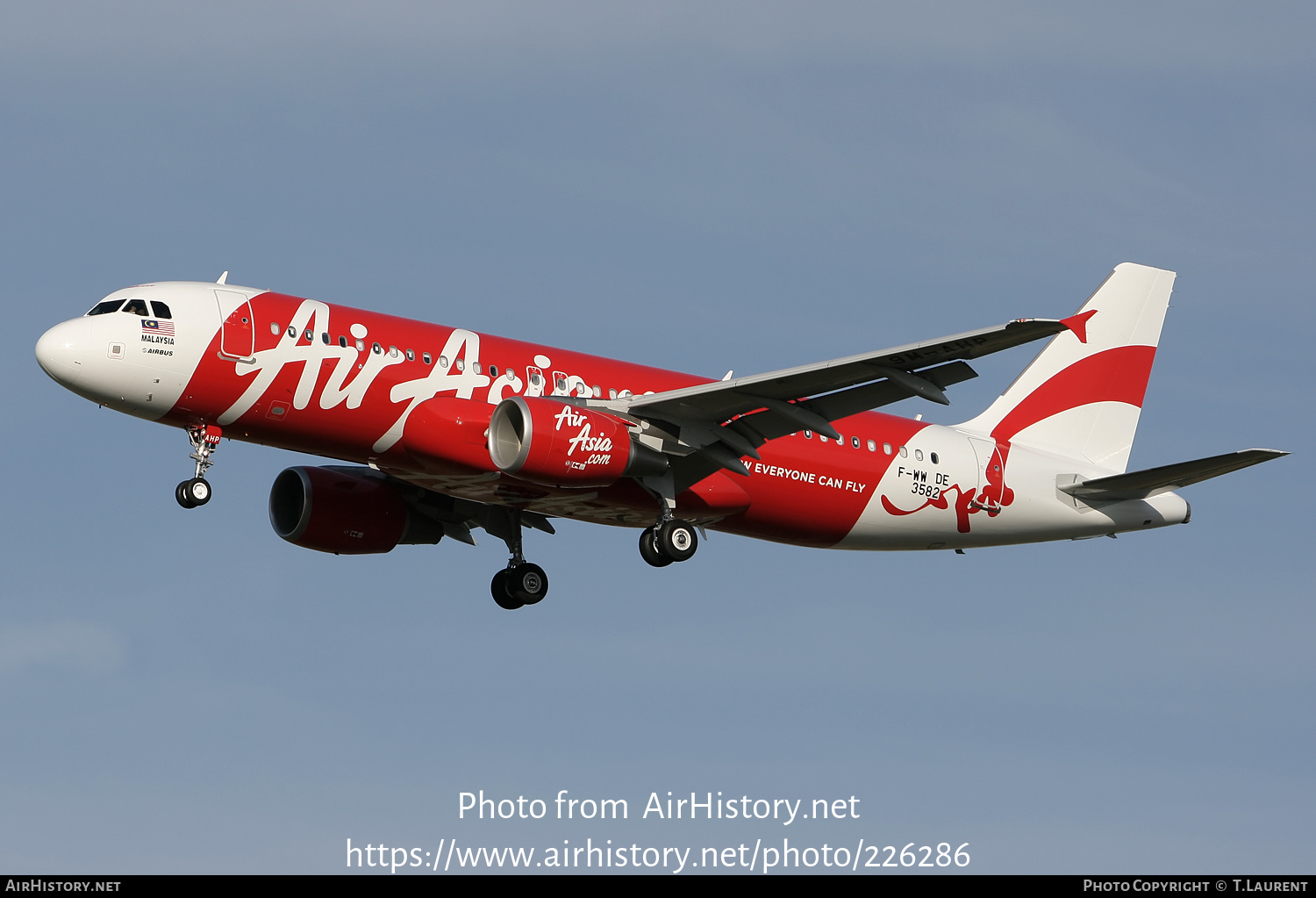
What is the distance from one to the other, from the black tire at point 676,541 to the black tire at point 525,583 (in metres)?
4.94

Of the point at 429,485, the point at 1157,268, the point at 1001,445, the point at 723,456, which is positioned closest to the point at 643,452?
the point at 723,456

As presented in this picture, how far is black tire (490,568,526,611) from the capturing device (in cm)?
3928

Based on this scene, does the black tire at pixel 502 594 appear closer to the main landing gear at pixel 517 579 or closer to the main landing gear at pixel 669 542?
the main landing gear at pixel 517 579

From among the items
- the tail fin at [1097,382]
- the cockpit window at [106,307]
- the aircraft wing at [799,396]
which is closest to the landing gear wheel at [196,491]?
the cockpit window at [106,307]

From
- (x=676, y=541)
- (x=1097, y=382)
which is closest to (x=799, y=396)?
(x=676, y=541)

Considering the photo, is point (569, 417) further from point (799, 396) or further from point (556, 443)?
point (799, 396)

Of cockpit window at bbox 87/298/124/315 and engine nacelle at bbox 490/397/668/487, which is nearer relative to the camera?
cockpit window at bbox 87/298/124/315

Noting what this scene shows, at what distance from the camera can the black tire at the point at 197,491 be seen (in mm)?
32156

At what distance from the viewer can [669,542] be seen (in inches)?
1394

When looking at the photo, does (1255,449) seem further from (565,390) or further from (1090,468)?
(565,390)

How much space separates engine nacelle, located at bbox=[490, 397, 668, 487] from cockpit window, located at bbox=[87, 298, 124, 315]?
7.61 meters

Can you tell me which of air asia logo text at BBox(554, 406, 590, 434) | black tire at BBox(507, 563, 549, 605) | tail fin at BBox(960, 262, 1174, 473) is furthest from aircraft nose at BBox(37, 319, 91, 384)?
tail fin at BBox(960, 262, 1174, 473)

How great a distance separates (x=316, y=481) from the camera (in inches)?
1516

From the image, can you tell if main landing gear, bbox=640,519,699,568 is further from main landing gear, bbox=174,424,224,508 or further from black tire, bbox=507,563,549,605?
main landing gear, bbox=174,424,224,508
